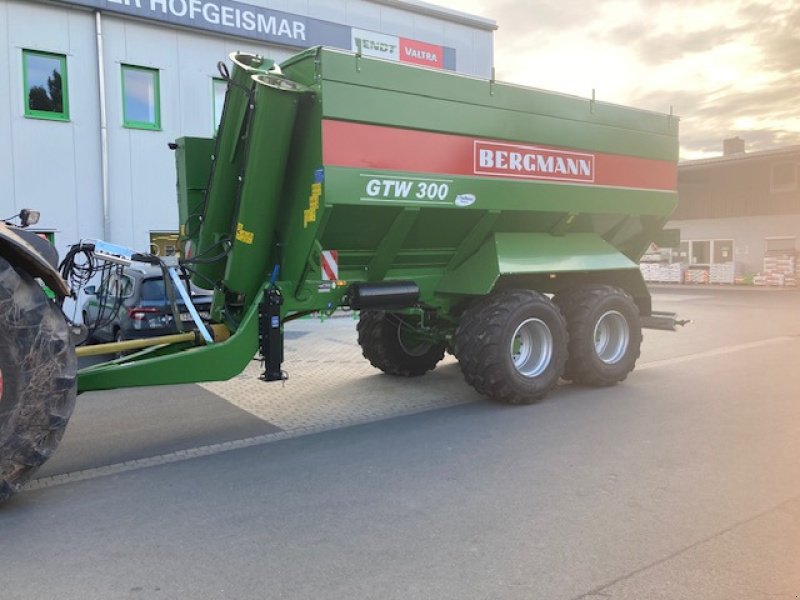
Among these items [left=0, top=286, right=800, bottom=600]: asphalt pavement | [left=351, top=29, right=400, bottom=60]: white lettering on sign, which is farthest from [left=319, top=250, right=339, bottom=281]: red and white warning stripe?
[left=351, top=29, right=400, bottom=60]: white lettering on sign

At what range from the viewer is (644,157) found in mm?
8164

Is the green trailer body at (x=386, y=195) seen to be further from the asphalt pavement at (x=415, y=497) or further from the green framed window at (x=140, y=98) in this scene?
the green framed window at (x=140, y=98)

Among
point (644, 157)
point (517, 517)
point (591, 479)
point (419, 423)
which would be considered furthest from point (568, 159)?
point (517, 517)

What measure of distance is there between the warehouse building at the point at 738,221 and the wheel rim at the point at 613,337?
67.4 ft

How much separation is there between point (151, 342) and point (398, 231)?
7.95 ft

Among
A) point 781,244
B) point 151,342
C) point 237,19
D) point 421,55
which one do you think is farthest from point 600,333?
point 781,244

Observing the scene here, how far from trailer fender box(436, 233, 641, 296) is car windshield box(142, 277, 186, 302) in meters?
3.89

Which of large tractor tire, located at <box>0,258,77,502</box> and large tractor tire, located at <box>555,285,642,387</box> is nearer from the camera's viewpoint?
large tractor tire, located at <box>0,258,77,502</box>

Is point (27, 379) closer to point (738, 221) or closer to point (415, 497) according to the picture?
point (415, 497)

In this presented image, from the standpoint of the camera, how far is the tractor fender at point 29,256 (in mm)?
4062

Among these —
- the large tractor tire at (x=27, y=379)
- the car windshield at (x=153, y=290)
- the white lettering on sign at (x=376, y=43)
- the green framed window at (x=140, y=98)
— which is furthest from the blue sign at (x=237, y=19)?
the large tractor tire at (x=27, y=379)

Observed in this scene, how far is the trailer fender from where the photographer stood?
22.7ft

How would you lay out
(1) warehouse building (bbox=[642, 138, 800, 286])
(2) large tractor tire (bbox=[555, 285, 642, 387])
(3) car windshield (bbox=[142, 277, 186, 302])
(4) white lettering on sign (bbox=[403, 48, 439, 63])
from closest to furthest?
(2) large tractor tire (bbox=[555, 285, 642, 387])
(3) car windshield (bbox=[142, 277, 186, 302])
(4) white lettering on sign (bbox=[403, 48, 439, 63])
(1) warehouse building (bbox=[642, 138, 800, 286])

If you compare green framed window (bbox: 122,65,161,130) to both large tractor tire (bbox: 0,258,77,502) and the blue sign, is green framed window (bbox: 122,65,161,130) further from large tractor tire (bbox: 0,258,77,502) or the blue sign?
large tractor tire (bbox: 0,258,77,502)
